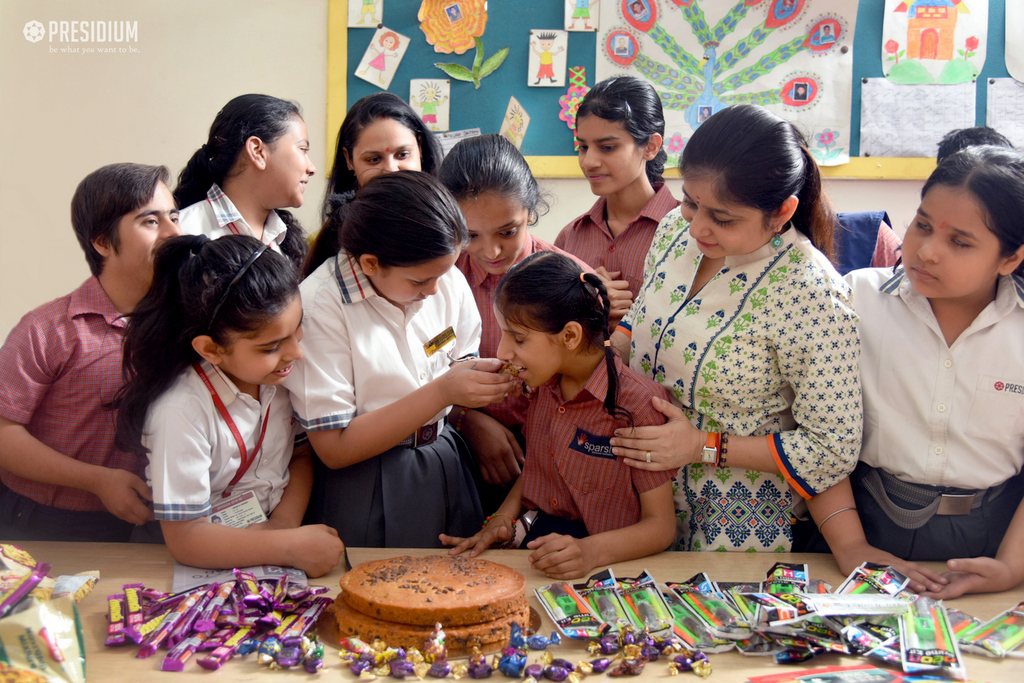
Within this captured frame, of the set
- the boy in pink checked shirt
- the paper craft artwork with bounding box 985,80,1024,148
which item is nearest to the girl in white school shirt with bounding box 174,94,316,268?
the boy in pink checked shirt

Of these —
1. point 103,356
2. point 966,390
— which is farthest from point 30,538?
point 966,390

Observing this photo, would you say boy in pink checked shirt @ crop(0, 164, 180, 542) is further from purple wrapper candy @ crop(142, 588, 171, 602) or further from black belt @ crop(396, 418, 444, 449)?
black belt @ crop(396, 418, 444, 449)

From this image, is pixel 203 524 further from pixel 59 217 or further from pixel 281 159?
pixel 59 217

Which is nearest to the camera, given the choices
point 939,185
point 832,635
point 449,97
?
point 832,635

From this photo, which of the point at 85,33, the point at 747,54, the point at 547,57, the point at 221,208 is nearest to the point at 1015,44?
the point at 747,54

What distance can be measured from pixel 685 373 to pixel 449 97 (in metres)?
2.02

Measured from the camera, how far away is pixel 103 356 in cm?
165

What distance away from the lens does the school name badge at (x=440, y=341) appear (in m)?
1.68

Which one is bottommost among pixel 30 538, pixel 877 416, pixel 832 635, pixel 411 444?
pixel 30 538

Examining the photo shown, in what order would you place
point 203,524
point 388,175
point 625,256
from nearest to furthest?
point 203,524 → point 388,175 → point 625,256

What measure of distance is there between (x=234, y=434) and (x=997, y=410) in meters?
1.46

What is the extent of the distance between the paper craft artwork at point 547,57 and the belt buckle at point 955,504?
7.27ft

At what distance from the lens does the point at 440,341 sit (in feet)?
5.62

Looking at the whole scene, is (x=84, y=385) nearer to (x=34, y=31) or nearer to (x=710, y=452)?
(x=710, y=452)
